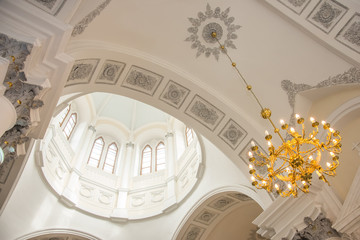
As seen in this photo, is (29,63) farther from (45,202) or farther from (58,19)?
(45,202)

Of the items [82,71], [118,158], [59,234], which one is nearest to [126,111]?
[118,158]

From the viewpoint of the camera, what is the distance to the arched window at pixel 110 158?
50.6 ft

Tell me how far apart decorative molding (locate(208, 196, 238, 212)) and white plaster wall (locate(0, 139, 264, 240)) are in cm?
45

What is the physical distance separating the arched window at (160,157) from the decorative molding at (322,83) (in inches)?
315

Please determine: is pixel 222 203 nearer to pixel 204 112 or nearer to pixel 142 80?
pixel 204 112

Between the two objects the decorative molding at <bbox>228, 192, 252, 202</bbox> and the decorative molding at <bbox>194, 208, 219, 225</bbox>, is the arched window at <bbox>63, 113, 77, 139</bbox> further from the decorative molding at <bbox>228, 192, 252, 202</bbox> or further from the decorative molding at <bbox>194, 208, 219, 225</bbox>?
the decorative molding at <bbox>228, 192, 252, 202</bbox>

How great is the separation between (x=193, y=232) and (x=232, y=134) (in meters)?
4.86

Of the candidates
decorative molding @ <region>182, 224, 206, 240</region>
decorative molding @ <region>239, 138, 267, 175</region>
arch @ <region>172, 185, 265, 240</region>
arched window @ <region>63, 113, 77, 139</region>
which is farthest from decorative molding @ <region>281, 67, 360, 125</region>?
arched window @ <region>63, 113, 77, 139</region>

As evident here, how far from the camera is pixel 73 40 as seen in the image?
658cm

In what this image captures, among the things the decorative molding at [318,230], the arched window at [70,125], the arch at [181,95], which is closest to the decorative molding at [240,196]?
the arch at [181,95]

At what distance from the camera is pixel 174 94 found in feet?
29.7

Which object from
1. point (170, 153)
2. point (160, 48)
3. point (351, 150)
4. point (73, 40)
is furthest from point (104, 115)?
point (351, 150)

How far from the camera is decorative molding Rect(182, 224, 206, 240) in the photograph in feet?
40.5

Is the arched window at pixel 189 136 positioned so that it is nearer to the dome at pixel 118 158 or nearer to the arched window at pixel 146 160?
the dome at pixel 118 158
